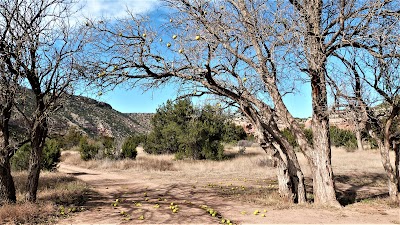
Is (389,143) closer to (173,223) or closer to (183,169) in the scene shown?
(173,223)

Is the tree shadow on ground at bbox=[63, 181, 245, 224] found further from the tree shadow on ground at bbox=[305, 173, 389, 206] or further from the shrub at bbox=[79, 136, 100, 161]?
the shrub at bbox=[79, 136, 100, 161]

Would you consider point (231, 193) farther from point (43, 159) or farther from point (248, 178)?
point (43, 159)

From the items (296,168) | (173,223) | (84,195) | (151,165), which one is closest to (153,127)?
(151,165)

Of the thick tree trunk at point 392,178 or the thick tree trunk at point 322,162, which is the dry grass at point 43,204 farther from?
the thick tree trunk at point 392,178

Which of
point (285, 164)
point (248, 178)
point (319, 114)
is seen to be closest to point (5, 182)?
point (285, 164)

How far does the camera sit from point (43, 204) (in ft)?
24.6

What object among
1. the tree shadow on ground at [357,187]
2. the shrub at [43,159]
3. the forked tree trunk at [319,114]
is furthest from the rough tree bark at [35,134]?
the shrub at [43,159]

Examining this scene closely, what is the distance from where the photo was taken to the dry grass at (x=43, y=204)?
617 centimetres

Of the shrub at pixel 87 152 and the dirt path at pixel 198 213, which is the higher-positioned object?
the shrub at pixel 87 152

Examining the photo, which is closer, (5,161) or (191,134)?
(5,161)

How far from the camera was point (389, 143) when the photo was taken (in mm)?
8781

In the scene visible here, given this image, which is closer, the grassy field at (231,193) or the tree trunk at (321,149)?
the grassy field at (231,193)

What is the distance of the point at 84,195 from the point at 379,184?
1033cm

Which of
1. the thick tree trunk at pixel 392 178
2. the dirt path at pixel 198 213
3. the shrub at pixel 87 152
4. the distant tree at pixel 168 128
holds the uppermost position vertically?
the distant tree at pixel 168 128
